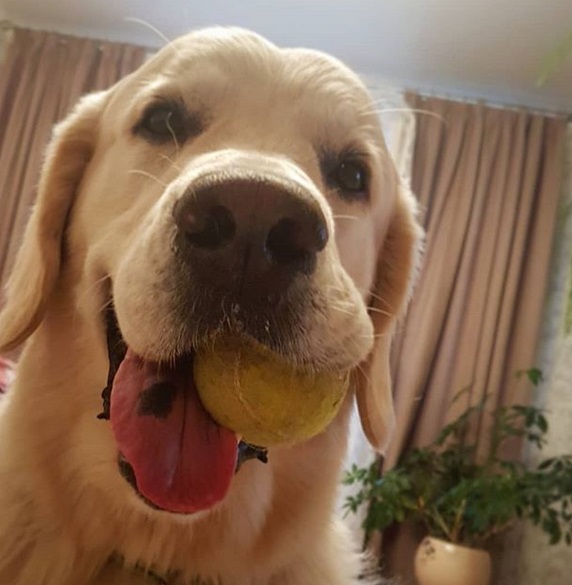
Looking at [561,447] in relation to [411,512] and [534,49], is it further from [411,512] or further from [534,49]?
[534,49]

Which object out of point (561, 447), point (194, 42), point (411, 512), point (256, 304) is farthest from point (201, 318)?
point (561, 447)

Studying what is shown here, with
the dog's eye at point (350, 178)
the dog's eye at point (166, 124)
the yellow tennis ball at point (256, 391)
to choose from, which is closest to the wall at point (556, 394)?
the dog's eye at point (350, 178)

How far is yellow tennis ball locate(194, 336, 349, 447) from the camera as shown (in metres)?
0.90

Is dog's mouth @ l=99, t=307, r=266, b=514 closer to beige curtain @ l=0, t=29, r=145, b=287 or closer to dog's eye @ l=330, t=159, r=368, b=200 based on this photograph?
dog's eye @ l=330, t=159, r=368, b=200

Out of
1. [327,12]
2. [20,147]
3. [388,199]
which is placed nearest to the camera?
[388,199]

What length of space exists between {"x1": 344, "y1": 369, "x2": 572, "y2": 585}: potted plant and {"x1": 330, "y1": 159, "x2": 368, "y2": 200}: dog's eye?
1.94 meters

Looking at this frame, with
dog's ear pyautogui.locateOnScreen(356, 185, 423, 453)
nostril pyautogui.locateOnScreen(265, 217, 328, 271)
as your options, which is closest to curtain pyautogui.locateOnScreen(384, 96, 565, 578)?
dog's ear pyautogui.locateOnScreen(356, 185, 423, 453)

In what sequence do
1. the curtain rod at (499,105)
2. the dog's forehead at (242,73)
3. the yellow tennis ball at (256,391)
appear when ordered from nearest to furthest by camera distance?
the yellow tennis ball at (256,391) → the dog's forehead at (242,73) → the curtain rod at (499,105)

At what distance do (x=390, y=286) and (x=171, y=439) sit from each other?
656mm

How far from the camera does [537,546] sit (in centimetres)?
342

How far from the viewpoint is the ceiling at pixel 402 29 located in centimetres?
337

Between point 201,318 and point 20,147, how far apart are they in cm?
327

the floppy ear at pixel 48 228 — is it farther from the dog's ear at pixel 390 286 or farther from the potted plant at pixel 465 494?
the potted plant at pixel 465 494

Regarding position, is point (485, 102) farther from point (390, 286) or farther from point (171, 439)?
point (171, 439)
